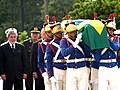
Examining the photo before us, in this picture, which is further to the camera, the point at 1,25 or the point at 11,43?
the point at 1,25

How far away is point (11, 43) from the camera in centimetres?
995

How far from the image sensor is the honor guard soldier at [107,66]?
28.0 feet

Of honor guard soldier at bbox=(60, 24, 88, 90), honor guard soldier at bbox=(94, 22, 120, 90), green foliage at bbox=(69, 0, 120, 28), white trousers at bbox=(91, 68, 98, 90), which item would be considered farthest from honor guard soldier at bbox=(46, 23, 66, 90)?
green foliage at bbox=(69, 0, 120, 28)

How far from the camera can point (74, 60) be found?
28.5 feet

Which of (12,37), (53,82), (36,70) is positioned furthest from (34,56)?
(53,82)

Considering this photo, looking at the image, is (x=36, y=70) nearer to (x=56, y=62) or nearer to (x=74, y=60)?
(x=56, y=62)

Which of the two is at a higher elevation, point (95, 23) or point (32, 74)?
point (95, 23)

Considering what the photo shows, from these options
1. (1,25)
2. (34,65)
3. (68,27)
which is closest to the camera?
(68,27)

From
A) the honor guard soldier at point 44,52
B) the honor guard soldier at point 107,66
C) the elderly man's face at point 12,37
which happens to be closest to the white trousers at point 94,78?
the honor guard soldier at point 107,66

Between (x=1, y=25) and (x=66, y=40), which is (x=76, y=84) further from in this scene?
(x=1, y=25)

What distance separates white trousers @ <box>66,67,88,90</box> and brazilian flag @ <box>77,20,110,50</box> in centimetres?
51

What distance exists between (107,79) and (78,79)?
537mm

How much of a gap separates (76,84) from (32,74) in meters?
2.72

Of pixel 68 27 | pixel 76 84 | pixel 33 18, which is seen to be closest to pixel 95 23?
pixel 68 27
